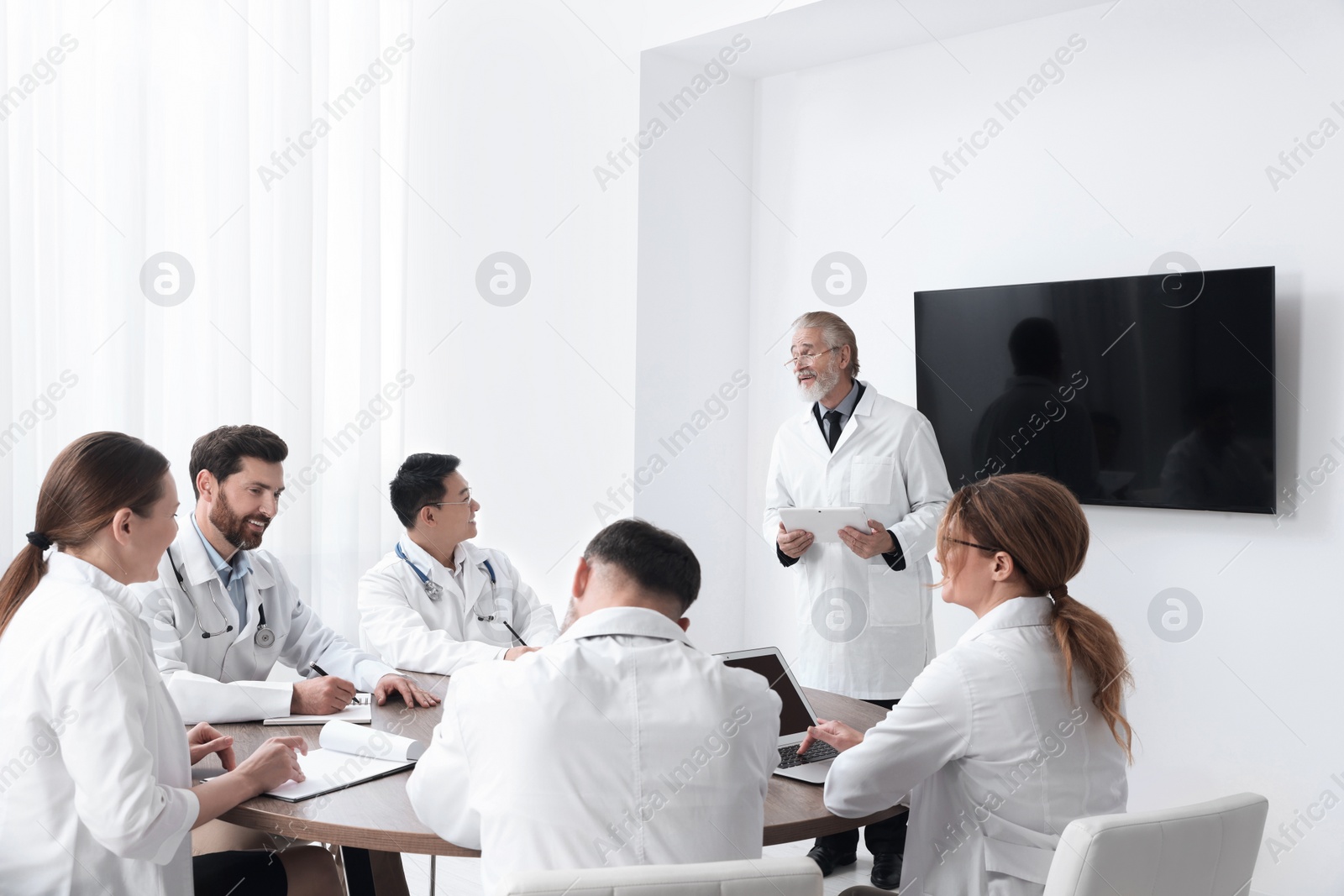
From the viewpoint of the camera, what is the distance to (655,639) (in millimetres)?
1648

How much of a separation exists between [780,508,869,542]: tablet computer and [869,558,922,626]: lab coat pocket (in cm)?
22

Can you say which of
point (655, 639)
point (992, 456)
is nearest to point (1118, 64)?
point (992, 456)

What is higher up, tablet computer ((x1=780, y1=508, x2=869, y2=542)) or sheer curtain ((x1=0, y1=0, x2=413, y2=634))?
sheer curtain ((x1=0, y1=0, x2=413, y2=634))

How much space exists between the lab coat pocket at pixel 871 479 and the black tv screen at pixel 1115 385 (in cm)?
73

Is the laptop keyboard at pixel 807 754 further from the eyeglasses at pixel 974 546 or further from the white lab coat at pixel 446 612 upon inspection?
the white lab coat at pixel 446 612

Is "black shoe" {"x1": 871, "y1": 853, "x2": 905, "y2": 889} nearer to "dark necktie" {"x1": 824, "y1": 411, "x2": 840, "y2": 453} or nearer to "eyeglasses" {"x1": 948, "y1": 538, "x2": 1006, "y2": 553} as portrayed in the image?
"dark necktie" {"x1": 824, "y1": 411, "x2": 840, "y2": 453}

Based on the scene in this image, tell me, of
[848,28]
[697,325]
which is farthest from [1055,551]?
[697,325]

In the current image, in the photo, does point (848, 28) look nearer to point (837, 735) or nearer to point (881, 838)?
point (881, 838)

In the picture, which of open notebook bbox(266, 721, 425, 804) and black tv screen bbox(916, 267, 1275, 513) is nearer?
open notebook bbox(266, 721, 425, 804)

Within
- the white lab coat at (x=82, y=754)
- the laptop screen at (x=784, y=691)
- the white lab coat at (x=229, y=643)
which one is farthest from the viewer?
the white lab coat at (x=229, y=643)

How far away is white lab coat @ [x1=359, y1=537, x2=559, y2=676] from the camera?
9.17 feet

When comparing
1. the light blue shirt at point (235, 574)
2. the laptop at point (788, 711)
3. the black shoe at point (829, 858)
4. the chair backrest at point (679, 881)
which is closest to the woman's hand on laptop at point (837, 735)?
the laptop at point (788, 711)

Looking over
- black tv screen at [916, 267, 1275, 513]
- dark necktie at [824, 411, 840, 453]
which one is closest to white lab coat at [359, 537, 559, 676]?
dark necktie at [824, 411, 840, 453]

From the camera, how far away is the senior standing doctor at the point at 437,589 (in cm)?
282
